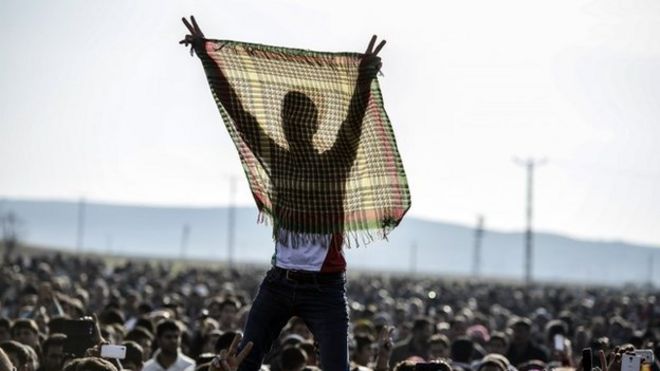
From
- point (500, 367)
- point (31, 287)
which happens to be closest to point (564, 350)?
point (500, 367)

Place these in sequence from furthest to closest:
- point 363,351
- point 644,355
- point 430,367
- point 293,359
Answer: point 363,351
point 293,359
point 430,367
point 644,355

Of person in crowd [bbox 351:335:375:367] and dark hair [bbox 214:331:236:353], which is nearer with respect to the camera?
dark hair [bbox 214:331:236:353]

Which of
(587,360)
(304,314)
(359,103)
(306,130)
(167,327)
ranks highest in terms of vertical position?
(359,103)

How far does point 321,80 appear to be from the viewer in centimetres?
718

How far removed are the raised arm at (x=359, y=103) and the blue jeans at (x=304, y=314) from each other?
0.72m

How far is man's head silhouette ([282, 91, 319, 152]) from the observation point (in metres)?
7.17

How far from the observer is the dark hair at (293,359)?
11820 millimetres

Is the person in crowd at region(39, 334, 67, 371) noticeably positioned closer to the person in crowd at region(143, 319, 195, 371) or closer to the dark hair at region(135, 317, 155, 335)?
the person in crowd at region(143, 319, 195, 371)

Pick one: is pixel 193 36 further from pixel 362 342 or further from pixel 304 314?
pixel 362 342

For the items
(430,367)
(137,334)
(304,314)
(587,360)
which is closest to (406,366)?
(430,367)

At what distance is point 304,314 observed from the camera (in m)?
7.27

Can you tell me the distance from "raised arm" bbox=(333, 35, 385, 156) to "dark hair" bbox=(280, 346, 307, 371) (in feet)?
16.2

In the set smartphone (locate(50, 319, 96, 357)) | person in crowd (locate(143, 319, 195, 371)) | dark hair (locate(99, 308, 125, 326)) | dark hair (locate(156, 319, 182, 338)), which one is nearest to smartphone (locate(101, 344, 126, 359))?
smartphone (locate(50, 319, 96, 357))

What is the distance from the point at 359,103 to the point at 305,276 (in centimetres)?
94
